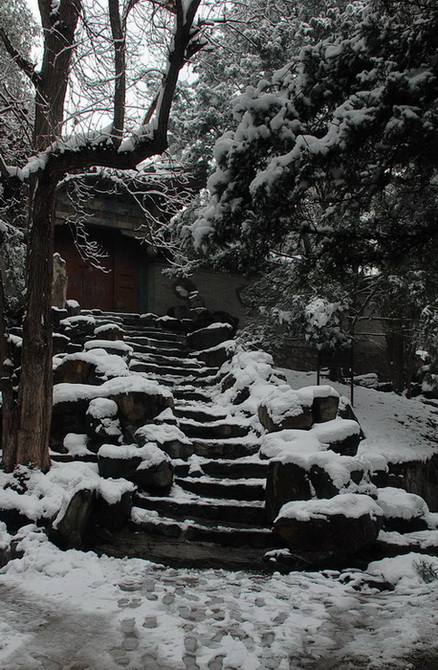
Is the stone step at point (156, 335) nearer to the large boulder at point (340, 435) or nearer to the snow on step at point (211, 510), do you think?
the large boulder at point (340, 435)

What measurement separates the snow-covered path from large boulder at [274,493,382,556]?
35 centimetres

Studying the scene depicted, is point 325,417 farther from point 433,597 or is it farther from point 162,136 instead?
point 162,136

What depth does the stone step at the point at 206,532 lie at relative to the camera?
594cm

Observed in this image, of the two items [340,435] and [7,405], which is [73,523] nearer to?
[7,405]

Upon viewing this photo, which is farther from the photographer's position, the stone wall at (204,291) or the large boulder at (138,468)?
the stone wall at (204,291)

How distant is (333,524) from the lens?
5387mm

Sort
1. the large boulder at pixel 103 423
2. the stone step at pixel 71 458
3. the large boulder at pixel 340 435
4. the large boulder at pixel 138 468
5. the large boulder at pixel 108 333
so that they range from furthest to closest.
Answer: the large boulder at pixel 108 333 → the large boulder at pixel 103 423 → the stone step at pixel 71 458 → the large boulder at pixel 340 435 → the large boulder at pixel 138 468

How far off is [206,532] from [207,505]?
1.67 ft

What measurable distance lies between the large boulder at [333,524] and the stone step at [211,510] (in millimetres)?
767

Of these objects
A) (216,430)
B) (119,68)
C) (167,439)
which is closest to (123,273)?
(216,430)

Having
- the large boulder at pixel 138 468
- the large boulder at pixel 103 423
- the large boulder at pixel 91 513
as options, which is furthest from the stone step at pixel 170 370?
the large boulder at pixel 91 513

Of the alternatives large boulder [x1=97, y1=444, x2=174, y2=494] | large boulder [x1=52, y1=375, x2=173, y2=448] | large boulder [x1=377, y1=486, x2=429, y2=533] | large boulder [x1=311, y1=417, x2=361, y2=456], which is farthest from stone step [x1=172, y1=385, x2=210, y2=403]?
large boulder [x1=377, y1=486, x2=429, y2=533]

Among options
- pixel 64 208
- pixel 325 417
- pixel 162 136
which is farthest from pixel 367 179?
pixel 64 208

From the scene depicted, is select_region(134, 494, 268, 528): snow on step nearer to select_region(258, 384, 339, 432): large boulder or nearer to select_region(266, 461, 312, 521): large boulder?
select_region(266, 461, 312, 521): large boulder
